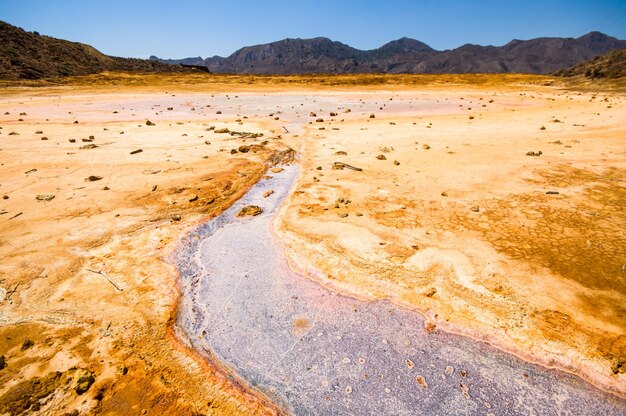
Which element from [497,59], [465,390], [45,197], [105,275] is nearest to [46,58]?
[45,197]

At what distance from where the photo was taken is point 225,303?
4293 millimetres

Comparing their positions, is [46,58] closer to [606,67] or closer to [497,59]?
[606,67]

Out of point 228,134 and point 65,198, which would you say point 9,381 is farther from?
point 228,134

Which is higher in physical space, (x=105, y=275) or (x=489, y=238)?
(x=489, y=238)

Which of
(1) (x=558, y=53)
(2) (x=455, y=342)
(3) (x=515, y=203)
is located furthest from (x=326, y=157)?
(1) (x=558, y=53)

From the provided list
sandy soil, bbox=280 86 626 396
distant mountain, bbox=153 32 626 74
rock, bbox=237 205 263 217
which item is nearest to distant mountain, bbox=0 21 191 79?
rock, bbox=237 205 263 217

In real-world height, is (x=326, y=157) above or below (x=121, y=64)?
below

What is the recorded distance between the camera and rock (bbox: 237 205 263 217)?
6.65 metres

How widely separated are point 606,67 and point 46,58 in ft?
259

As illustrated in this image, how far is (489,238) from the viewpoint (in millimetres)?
5293

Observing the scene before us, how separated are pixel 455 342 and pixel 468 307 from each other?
567mm

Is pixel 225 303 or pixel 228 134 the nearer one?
pixel 225 303

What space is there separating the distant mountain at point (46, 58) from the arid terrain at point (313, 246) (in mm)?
46436

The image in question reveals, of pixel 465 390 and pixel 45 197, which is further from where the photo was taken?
pixel 45 197
